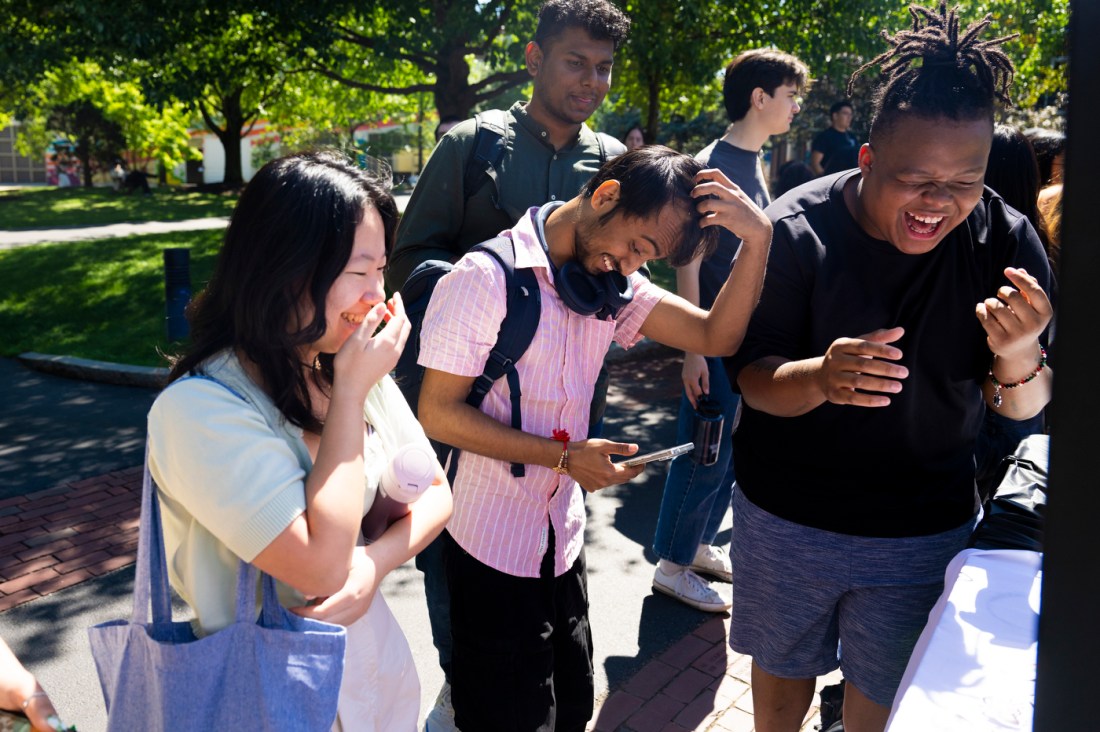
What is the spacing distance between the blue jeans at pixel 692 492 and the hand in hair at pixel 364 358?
2524 millimetres

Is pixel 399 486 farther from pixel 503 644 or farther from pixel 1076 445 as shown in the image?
pixel 1076 445

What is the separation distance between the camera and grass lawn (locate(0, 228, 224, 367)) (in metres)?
8.68

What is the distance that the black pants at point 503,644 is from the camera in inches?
88.9

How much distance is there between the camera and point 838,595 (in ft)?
7.69

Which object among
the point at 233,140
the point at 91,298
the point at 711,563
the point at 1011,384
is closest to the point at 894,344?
the point at 1011,384

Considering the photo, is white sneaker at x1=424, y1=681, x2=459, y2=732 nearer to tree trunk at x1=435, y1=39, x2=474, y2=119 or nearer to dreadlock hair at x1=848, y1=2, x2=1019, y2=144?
dreadlock hair at x1=848, y1=2, x2=1019, y2=144

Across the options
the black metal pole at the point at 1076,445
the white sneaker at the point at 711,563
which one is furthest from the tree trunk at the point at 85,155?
the black metal pole at the point at 1076,445

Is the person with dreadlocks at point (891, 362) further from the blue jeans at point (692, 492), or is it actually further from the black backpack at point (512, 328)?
the blue jeans at point (692, 492)

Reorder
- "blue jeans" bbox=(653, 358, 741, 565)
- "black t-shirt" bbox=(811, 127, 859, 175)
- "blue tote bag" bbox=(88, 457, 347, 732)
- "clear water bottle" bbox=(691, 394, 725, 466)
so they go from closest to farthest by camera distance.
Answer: "blue tote bag" bbox=(88, 457, 347, 732) < "clear water bottle" bbox=(691, 394, 725, 466) < "blue jeans" bbox=(653, 358, 741, 565) < "black t-shirt" bbox=(811, 127, 859, 175)

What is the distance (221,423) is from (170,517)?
0.21 m

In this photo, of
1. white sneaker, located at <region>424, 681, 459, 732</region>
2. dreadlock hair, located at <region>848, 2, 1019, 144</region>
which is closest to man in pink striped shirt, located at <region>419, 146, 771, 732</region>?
dreadlock hair, located at <region>848, 2, 1019, 144</region>

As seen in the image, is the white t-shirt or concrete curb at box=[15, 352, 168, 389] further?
concrete curb at box=[15, 352, 168, 389]

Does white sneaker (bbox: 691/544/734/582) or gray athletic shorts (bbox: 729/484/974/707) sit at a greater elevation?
gray athletic shorts (bbox: 729/484/974/707)

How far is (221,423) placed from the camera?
1471 mm
